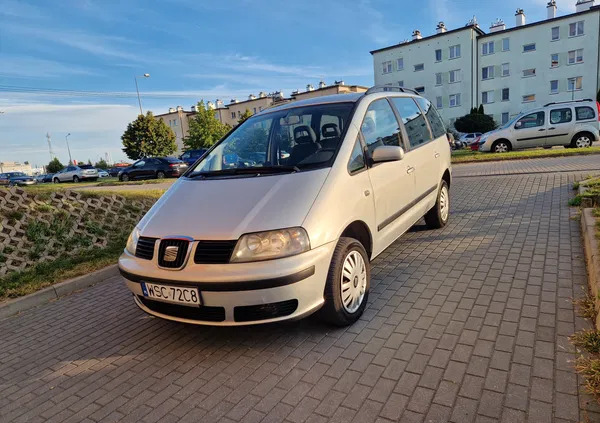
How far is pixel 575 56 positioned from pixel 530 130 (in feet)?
102

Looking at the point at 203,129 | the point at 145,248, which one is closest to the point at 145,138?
Result: the point at 203,129

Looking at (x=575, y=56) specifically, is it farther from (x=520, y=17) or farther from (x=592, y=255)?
(x=592, y=255)

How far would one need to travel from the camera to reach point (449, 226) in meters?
5.83

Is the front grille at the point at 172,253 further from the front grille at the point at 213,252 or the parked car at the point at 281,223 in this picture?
the front grille at the point at 213,252

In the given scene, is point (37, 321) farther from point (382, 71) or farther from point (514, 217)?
point (382, 71)

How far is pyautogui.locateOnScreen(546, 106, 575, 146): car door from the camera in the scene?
15.0 meters

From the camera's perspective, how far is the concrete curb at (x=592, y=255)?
10.0 feet

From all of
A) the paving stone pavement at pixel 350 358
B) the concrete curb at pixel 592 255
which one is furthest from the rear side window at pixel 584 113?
the paving stone pavement at pixel 350 358

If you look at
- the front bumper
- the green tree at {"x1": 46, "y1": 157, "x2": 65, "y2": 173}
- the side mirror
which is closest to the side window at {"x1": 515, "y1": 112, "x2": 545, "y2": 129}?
the side mirror

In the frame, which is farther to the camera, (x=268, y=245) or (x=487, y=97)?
(x=487, y=97)

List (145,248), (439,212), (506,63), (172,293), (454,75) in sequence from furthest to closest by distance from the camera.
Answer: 1. (454,75)
2. (506,63)
3. (439,212)
4. (145,248)
5. (172,293)

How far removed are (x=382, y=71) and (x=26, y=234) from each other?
165ft

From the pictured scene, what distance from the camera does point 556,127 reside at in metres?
15.2

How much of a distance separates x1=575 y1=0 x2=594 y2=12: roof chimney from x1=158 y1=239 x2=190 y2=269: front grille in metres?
49.4
